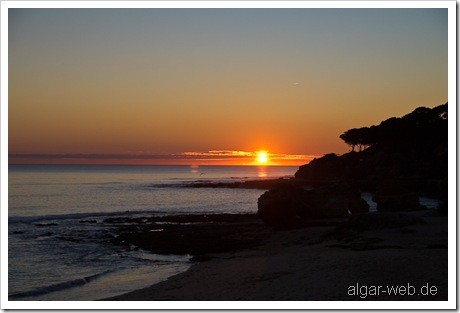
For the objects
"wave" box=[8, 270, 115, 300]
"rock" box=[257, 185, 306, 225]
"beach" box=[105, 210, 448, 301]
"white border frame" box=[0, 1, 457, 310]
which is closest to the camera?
"white border frame" box=[0, 1, 457, 310]

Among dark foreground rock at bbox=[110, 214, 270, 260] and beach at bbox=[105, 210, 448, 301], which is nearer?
beach at bbox=[105, 210, 448, 301]

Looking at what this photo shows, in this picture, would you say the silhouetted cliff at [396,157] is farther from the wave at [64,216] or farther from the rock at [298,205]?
the wave at [64,216]

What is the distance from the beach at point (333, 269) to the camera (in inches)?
554

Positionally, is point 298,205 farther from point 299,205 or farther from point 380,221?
point 380,221

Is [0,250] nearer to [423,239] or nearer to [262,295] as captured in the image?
[262,295]

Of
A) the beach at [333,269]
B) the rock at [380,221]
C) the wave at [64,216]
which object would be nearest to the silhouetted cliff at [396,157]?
the wave at [64,216]

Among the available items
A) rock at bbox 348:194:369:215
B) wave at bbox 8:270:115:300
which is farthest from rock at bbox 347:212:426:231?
wave at bbox 8:270:115:300

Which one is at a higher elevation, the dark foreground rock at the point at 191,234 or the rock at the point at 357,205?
the rock at the point at 357,205

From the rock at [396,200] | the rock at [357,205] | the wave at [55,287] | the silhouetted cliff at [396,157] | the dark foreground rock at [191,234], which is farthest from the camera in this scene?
the silhouetted cliff at [396,157]

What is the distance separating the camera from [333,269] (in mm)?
16922

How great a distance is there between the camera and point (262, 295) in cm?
1444

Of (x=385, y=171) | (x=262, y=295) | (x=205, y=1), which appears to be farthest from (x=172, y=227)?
(x=385, y=171)

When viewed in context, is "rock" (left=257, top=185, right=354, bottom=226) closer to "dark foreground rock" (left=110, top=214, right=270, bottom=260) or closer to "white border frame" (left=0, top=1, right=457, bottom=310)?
"dark foreground rock" (left=110, top=214, right=270, bottom=260)

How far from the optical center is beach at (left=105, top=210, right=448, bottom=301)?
14062mm
